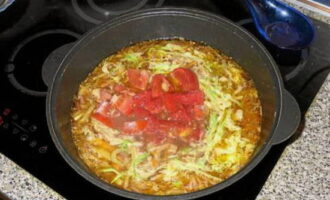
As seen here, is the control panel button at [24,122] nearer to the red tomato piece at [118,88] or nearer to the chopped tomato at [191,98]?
the red tomato piece at [118,88]

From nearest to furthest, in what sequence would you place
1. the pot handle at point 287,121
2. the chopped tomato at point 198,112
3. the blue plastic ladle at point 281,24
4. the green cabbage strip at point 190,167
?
the pot handle at point 287,121 → the green cabbage strip at point 190,167 → the chopped tomato at point 198,112 → the blue plastic ladle at point 281,24

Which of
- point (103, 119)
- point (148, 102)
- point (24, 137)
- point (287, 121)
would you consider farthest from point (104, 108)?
point (287, 121)

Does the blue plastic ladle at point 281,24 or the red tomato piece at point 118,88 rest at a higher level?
the blue plastic ladle at point 281,24

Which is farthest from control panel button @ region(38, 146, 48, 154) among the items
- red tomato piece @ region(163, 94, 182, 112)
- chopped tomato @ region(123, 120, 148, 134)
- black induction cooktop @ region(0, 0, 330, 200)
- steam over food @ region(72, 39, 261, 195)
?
red tomato piece @ region(163, 94, 182, 112)

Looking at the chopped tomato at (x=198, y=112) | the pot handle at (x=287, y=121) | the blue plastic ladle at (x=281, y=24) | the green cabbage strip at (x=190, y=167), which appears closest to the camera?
the pot handle at (x=287, y=121)

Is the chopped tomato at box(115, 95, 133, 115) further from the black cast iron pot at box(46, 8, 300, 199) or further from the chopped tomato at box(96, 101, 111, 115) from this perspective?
the black cast iron pot at box(46, 8, 300, 199)

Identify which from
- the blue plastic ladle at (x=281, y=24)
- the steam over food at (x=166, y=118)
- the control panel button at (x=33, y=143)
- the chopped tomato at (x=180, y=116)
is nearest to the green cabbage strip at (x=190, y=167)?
the steam over food at (x=166, y=118)

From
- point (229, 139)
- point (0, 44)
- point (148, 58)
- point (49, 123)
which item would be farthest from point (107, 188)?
point (0, 44)
